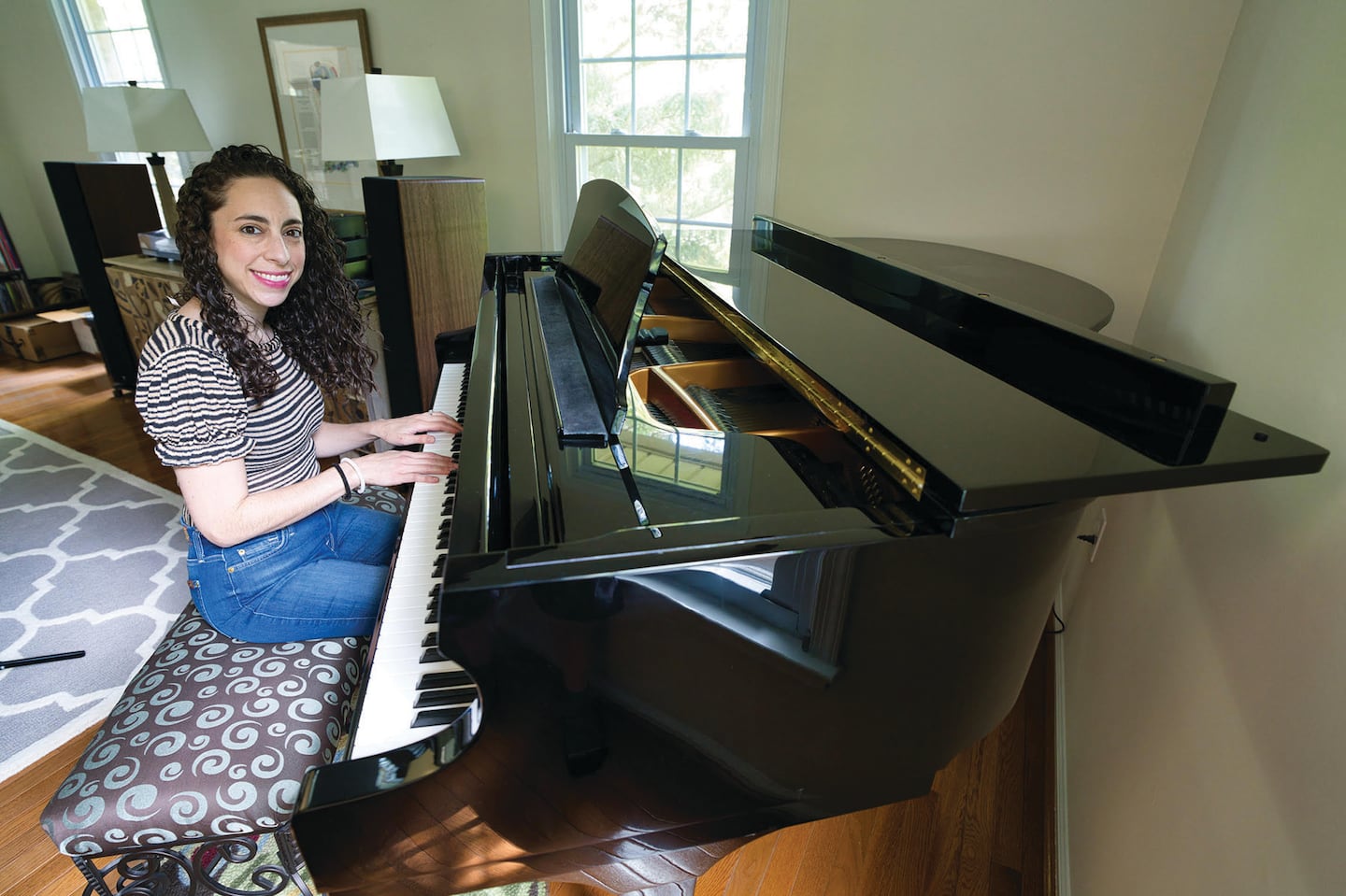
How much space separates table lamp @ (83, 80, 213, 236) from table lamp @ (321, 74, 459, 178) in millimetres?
1449

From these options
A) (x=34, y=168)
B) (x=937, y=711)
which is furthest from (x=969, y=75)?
(x=34, y=168)

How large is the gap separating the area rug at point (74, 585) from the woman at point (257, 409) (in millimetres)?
921

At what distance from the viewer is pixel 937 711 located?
857 millimetres

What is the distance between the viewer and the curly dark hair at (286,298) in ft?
3.72

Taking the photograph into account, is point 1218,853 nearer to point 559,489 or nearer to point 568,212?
point 559,489

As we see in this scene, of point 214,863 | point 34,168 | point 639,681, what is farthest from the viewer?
point 34,168

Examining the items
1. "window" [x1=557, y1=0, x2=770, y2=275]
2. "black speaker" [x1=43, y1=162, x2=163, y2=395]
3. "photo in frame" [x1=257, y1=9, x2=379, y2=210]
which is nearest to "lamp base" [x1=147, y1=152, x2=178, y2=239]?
"black speaker" [x1=43, y1=162, x2=163, y2=395]

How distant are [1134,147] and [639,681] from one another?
6.53ft

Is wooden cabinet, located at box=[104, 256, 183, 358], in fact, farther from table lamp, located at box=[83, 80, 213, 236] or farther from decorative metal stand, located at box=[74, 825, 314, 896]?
decorative metal stand, located at box=[74, 825, 314, 896]

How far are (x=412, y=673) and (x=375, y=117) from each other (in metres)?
2.25

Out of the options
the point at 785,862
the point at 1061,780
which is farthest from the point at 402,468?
the point at 1061,780

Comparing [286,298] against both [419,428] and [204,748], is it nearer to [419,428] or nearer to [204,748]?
[419,428]

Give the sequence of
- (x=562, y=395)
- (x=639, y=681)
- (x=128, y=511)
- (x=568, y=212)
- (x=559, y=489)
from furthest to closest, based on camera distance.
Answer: (x=568, y=212) → (x=128, y=511) → (x=562, y=395) → (x=559, y=489) → (x=639, y=681)

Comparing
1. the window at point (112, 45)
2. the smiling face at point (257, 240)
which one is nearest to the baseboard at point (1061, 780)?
the smiling face at point (257, 240)
